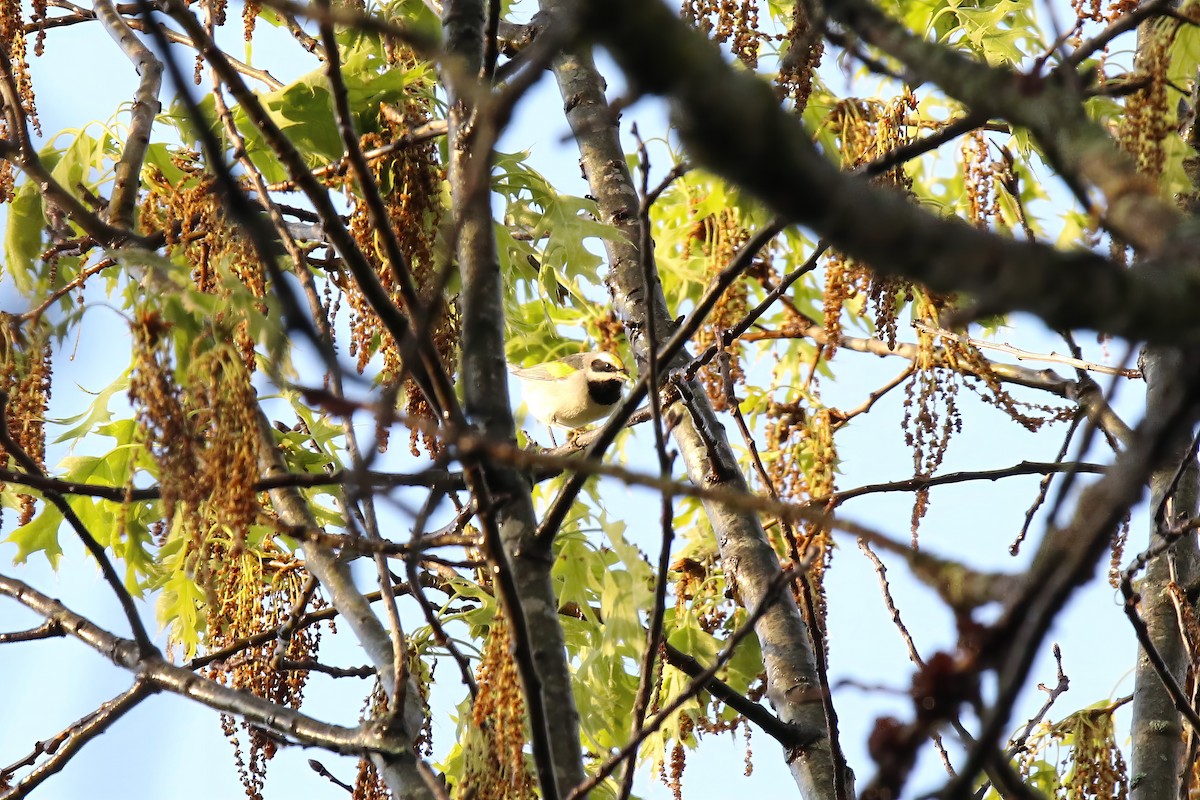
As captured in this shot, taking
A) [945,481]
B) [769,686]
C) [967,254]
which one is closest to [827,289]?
[945,481]

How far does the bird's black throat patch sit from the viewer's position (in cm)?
604

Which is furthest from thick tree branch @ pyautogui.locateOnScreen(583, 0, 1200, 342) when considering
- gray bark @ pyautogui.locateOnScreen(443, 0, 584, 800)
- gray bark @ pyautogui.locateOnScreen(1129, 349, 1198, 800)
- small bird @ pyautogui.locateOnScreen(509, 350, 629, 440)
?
small bird @ pyautogui.locateOnScreen(509, 350, 629, 440)

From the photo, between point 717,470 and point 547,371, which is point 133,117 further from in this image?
point 547,371

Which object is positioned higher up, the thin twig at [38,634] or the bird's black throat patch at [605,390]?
the bird's black throat patch at [605,390]

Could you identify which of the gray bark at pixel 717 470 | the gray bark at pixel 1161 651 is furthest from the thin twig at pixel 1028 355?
the gray bark at pixel 717 470

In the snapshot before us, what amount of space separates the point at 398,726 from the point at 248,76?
2.98 m

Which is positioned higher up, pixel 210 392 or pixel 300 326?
pixel 210 392

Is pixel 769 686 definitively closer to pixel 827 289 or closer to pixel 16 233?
pixel 827 289

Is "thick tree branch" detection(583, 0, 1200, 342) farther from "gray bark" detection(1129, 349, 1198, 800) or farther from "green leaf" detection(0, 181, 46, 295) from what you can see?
"green leaf" detection(0, 181, 46, 295)

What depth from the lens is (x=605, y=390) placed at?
Answer: 20.0ft

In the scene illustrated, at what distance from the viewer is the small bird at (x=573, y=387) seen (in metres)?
5.86

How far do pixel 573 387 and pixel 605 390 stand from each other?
0.67 feet

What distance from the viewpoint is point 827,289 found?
11.8 ft

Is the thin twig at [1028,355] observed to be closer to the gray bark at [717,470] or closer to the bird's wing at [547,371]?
the gray bark at [717,470]
